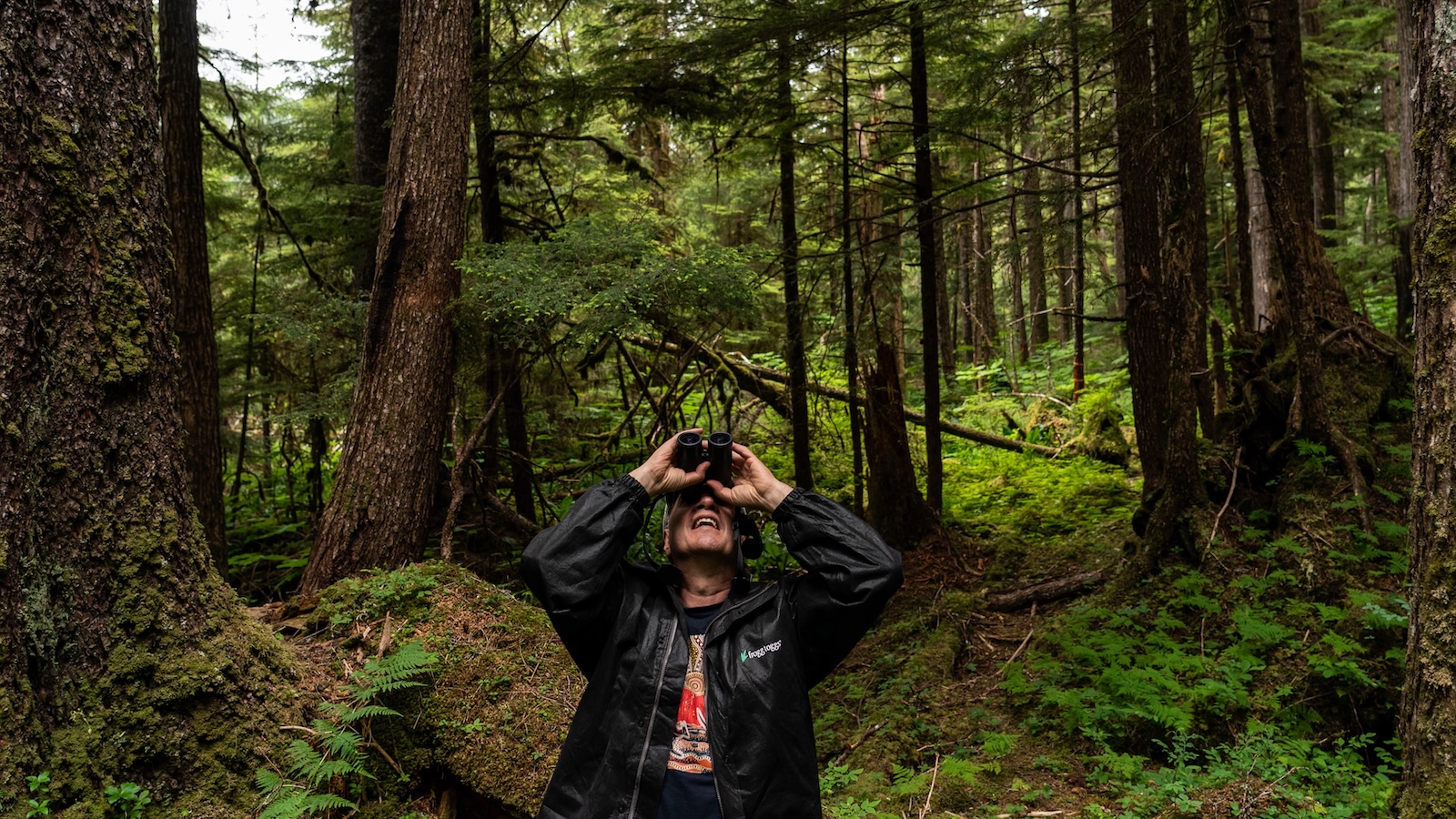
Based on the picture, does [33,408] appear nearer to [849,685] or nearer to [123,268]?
[123,268]

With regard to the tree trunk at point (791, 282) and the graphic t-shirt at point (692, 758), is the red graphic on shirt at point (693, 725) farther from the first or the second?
the tree trunk at point (791, 282)

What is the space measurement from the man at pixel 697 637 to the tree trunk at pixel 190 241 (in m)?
5.52

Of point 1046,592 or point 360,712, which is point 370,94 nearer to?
point 360,712

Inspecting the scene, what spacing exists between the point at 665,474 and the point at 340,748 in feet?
6.78

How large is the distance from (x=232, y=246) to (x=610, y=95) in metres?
7.22

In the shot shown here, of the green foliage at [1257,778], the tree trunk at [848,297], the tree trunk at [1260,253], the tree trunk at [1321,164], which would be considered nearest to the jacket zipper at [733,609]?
the green foliage at [1257,778]

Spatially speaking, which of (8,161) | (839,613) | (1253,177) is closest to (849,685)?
(839,613)

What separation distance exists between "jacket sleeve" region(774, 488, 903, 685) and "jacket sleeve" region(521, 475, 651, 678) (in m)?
0.50

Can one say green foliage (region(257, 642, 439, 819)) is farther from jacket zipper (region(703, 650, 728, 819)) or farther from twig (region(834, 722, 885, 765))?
twig (region(834, 722, 885, 765))

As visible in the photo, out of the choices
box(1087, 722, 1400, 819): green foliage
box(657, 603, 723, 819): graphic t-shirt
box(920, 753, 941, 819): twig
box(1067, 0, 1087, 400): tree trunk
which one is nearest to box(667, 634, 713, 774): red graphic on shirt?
box(657, 603, 723, 819): graphic t-shirt

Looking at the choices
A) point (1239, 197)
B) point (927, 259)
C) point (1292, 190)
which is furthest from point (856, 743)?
point (1239, 197)

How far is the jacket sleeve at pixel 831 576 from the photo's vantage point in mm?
2510

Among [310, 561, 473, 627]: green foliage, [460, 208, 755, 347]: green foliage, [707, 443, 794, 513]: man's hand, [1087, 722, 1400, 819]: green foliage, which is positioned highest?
[460, 208, 755, 347]: green foliage

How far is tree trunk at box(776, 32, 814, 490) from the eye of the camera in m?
8.83
